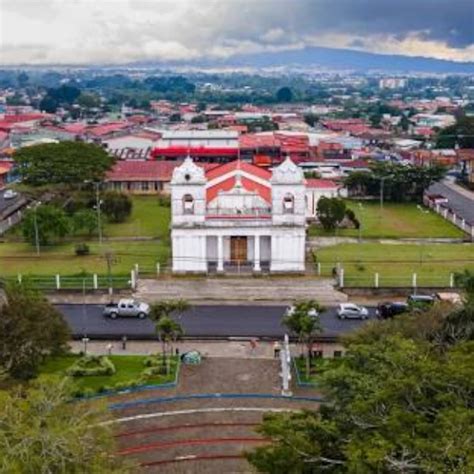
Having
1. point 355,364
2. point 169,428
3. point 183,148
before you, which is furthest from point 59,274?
point 183,148

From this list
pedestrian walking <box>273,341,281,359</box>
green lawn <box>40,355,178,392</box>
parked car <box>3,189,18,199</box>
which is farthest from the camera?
parked car <box>3,189,18,199</box>

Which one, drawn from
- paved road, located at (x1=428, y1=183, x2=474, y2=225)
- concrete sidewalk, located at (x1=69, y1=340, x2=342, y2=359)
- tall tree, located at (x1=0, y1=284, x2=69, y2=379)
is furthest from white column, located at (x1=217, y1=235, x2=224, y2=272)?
paved road, located at (x1=428, y1=183, x2=474, y2=225)

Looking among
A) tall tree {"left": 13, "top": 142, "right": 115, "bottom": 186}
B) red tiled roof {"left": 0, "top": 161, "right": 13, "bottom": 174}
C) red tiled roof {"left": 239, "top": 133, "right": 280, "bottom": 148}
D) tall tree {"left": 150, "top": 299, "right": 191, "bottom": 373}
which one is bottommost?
red tiled roof {"left": 0, "top": 161, "right": 13, "bottom": 174}

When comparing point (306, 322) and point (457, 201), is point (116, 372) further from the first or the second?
point (457, 201)

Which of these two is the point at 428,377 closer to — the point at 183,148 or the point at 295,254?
the point at 295,254

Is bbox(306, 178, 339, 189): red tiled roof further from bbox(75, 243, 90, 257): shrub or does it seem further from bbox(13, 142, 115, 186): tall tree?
bbox(75, 243, 90, 257): shrub

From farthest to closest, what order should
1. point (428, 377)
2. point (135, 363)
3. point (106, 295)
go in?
1. point (106, 295)
2. point (135, 363)
3. point (428, 377)

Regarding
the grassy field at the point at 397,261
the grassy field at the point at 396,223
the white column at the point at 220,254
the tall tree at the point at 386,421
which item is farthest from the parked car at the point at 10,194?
the tall tree at the point at 386,421
